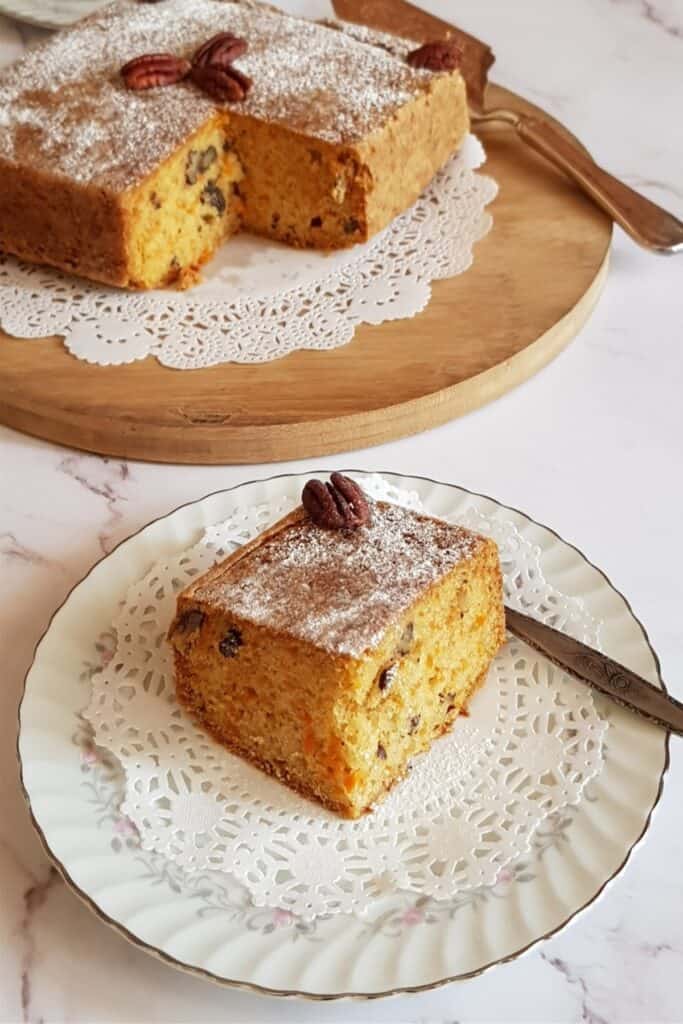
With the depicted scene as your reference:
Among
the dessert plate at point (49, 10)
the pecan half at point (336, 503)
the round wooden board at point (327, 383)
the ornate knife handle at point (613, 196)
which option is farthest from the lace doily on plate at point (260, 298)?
the dessert plate at point (49, 10)

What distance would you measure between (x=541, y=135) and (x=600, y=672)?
4.92 ft

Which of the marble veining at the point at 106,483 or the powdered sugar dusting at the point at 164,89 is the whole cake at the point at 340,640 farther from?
the powdered sugar dusting at the point at 164,89

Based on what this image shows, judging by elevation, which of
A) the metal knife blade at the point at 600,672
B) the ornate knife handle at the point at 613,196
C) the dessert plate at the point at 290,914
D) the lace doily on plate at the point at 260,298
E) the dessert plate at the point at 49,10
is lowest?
the dessert plate at the point at 290,914

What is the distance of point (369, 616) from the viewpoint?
Answer: 63.3 inches

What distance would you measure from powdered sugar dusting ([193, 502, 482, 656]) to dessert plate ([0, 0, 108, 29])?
77.6 inches

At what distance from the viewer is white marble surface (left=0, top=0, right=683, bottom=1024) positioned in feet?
4.93

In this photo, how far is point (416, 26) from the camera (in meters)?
3.06


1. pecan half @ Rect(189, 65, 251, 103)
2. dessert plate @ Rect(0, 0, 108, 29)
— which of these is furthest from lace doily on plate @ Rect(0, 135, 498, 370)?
dessert plate @ Rect(0, 0, 108, 29)

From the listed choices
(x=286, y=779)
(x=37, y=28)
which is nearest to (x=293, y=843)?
(x=286, y=779)

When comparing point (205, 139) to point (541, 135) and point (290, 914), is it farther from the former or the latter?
point (290, 914)

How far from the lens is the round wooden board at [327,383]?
87.6 inches

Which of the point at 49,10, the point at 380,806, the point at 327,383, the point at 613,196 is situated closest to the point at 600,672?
the point at 380,806

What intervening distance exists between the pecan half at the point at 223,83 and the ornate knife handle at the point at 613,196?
0.63 metres

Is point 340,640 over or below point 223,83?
below
